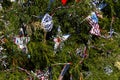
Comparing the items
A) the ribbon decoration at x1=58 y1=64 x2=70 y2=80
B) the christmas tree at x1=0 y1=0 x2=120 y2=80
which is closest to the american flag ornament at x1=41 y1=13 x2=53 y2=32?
the christmas tree at x1=0 y1=0 x2=120 y2=80

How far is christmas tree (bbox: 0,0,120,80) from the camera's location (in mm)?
948

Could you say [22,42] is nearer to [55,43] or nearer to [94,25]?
[55,43]

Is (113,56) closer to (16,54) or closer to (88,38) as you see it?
(88,38)

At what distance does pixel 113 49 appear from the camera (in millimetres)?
980

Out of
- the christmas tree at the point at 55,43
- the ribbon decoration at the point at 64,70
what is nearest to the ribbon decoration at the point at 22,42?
the christmas tree at the point at 55,43

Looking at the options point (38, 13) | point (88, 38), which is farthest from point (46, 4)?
point (88, 38)

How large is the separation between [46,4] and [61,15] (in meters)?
0.05

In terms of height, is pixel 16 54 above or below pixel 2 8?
below

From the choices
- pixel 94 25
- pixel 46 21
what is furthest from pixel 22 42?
pixel 94 25

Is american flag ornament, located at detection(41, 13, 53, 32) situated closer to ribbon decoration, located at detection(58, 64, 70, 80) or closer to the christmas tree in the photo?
the christmas tree

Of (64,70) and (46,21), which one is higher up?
(46,21)

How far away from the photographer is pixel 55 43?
3.17 feet

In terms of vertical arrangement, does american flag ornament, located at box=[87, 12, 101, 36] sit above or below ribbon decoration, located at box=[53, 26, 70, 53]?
above

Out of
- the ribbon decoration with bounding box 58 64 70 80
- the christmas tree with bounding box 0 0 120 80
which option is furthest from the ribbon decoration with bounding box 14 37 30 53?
the ribbon decoration with bounding box 58 64 70 80
